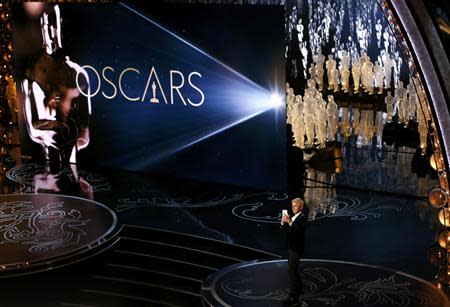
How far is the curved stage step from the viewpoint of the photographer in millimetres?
7754

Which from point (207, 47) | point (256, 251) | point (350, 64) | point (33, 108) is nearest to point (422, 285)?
point (256, 251)

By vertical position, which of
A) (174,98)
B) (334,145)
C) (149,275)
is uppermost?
(174,98)

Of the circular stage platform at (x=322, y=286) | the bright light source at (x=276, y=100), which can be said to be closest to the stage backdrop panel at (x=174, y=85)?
the bright light source at (x=276, y=100)

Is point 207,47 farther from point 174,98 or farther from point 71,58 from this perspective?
point 71,58

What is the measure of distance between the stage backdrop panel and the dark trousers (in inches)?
154

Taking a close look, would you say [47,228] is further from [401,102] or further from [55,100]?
[401,102]

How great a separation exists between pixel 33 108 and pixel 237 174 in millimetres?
3771

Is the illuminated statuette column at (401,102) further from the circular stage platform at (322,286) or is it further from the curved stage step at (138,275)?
the circular stage platform at (322,286)

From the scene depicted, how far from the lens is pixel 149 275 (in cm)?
832

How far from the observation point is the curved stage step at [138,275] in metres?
7.75

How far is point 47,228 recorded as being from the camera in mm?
9562

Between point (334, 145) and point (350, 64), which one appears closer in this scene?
point (334, 145)

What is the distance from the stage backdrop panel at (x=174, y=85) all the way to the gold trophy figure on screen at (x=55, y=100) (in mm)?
32

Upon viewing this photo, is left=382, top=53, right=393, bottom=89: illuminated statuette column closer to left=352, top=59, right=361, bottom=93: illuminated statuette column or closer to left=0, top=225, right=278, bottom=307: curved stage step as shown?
left=352, top=59, right=361, bottom=93: illuminated statuette column
